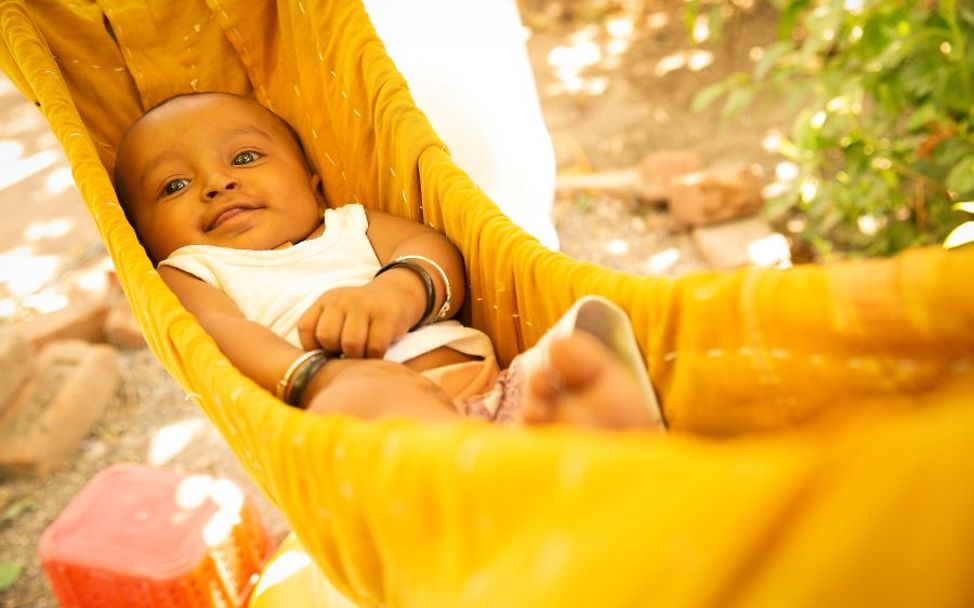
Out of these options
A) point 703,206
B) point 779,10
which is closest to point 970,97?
point 703,206

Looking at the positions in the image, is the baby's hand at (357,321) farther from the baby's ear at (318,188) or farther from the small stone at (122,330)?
the small stone at (122,330)

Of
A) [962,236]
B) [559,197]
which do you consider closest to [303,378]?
[962,236]

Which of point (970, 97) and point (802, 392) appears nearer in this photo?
point (802, 392)

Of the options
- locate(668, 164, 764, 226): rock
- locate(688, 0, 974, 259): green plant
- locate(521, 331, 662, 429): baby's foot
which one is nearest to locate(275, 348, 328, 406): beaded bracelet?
locate(521, 331, 662, 429): baby's foot

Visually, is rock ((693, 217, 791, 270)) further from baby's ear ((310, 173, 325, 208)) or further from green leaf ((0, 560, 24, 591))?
green leaf ((0, 560, 24, 591))

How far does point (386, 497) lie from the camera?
0.62 meters

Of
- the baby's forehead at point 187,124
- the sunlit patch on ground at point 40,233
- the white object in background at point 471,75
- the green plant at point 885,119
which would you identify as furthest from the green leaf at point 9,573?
the green plant at point 885,119

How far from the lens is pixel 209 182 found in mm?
1356

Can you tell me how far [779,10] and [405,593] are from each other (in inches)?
149

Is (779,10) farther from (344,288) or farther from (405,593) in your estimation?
(405,593)

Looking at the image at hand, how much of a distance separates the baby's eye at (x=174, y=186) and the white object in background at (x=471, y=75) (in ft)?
1.52

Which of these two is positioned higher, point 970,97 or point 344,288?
point 344,288

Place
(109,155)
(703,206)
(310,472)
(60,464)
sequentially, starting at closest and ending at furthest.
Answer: (310,472)
(109,155)
(60,464)
(703,206)

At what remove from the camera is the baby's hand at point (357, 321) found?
1.07m
